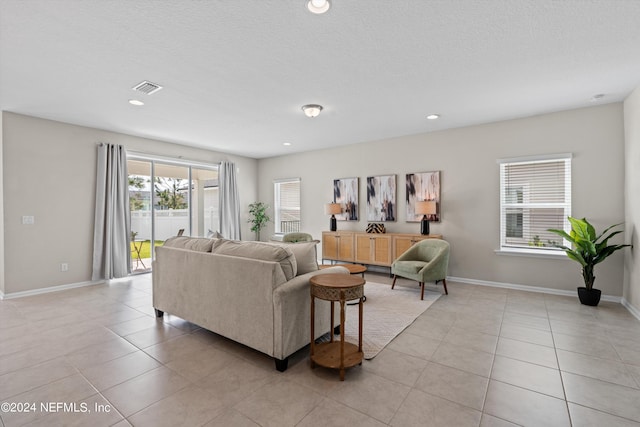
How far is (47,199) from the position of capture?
4.58 metres

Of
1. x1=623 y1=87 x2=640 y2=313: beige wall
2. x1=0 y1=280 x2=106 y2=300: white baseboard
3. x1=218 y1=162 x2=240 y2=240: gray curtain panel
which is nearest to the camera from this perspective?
x1=623 y1=87 x2=640 y2=313: beige wall

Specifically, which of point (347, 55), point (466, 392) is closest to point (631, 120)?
point (347, 55)

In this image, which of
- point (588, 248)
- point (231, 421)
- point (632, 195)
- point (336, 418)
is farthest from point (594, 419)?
point (632, 195)

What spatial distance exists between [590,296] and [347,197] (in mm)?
4117

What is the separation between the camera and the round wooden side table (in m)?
2.20

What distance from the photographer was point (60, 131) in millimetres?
4695

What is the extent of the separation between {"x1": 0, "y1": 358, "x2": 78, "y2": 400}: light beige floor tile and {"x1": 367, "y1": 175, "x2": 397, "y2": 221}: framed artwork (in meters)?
4.92

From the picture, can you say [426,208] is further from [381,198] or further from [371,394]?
[371,394]

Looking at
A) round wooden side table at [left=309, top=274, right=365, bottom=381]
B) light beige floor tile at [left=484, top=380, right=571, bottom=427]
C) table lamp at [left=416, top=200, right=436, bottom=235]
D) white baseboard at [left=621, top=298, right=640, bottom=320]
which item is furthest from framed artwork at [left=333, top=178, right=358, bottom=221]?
light beige floor tile at [left=484, top=380, right=571, bottom=427]

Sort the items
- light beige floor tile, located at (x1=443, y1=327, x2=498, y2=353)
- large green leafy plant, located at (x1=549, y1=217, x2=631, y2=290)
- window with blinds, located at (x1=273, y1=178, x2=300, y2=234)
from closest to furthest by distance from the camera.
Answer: light beige floor tile, located at (x1=443, y1=327, x2=498, y2=353) → large green leafy plant, located at (x1=549, y1=217, x2=631, y2=290) → window with blinds, located at (x1=273, y1=178, x2=300, y2=234)

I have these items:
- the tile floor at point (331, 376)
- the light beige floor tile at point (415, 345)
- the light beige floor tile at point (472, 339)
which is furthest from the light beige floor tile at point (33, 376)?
the light beige floor tile at point (472, 339)

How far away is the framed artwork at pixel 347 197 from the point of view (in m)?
6.24

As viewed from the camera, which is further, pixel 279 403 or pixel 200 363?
pixel 200 363

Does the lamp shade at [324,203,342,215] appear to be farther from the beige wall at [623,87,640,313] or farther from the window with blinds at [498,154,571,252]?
the beige wall at [623,87,640,313]
